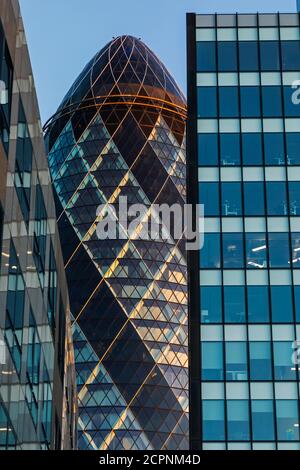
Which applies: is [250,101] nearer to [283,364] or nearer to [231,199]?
[231,199]

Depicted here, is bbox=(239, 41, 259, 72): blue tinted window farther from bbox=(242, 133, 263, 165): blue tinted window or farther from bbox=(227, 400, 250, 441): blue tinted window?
bbox=(227, 400, 250, 441): blue tinted window

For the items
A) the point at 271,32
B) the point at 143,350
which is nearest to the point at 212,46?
the point at 271,32

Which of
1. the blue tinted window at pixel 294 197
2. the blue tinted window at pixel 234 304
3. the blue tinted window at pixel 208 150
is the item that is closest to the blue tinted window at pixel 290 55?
the blue tinted window at pixel 208 150

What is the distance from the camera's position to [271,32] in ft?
174

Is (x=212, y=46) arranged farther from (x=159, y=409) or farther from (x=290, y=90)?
(x=159, y=409)

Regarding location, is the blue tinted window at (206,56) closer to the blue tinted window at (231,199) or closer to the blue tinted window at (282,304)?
the blue tinted window at (231,199)

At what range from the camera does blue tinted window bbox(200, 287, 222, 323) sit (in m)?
47.4

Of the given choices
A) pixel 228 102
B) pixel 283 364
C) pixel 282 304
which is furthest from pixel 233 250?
pixel 228 102

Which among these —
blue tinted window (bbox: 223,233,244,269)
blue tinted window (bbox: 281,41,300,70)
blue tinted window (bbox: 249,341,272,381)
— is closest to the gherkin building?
blue tinted window (bbox: 223,233,244,269)

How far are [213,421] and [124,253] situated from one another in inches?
1930

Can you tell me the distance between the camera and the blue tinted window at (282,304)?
47.2m

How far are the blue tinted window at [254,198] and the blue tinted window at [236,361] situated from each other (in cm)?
606

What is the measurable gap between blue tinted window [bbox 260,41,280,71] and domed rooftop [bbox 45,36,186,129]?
48.5 metres

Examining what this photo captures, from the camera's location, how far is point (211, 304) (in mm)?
47688
